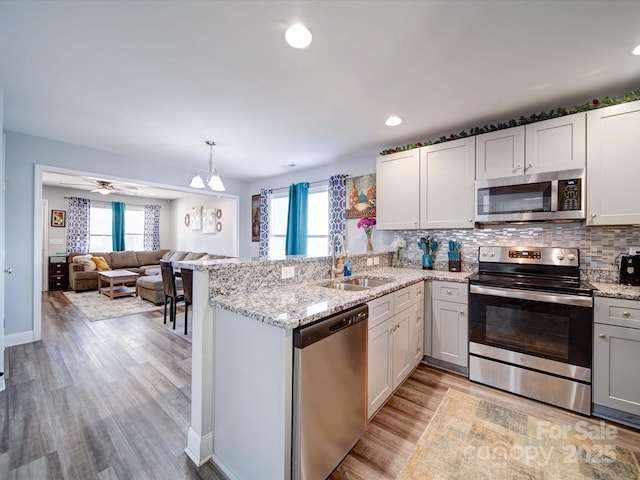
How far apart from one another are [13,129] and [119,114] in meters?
1.65

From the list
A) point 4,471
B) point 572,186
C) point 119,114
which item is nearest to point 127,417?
point 4,471

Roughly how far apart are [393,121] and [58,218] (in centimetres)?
855

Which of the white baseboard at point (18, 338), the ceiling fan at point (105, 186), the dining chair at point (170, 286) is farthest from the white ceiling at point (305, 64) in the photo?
the ceiling fan at point (105, 186)

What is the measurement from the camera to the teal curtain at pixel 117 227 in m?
7.55

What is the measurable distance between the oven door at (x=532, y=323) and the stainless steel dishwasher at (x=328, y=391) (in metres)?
1.38

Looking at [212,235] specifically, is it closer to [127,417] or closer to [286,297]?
[127,417]

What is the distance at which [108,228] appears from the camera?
25.1 feet

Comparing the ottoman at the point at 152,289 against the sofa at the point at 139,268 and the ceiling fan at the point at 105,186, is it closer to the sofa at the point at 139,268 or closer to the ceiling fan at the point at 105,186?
the sofa at the point at 139,268

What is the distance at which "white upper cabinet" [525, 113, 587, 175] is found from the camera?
85.4 inches

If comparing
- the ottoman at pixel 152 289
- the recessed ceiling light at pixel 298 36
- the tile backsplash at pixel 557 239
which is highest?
the recessed ceiling light at pixel 298 36

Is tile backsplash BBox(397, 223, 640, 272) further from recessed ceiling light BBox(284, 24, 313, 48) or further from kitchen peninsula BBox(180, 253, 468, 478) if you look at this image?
recessed ceiling light BBox(284, 24, 313, 48)

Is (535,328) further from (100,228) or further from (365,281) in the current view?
(100,228)

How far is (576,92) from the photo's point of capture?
217 cm

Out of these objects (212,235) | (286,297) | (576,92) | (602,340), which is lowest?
(602,340)
